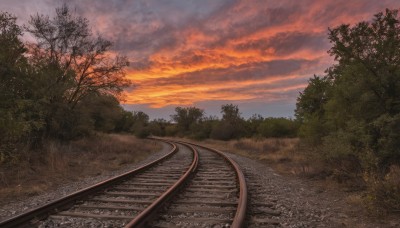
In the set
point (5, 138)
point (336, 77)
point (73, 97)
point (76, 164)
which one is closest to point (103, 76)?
point (73, 97)

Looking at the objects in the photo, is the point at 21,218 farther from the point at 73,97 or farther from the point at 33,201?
the point at 73,97

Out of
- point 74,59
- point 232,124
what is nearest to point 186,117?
point 232,124

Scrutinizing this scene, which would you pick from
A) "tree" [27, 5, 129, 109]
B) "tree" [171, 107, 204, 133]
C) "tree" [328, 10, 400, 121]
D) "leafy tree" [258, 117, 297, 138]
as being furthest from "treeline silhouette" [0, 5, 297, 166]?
"tree" [171, 107, 204, 133]

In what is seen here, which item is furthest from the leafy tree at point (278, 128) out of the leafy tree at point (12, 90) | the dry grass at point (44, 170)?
the leafy tree at point (12, 90)

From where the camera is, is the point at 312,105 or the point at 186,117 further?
the point at 186,117

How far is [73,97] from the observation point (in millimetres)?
24547

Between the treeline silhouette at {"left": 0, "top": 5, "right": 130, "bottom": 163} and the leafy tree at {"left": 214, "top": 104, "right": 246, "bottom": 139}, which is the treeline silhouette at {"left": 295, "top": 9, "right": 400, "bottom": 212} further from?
the leafy tree at {"left": 214, "top": 104, "right": 246, "bottom": 139}

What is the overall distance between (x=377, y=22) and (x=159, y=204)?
10.2 m

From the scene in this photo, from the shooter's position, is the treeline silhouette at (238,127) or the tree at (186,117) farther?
the tree at (186,117)

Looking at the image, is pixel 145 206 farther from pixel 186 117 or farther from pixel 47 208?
pixel 186 117

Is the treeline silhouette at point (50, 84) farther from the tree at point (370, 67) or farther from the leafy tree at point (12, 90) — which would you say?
the tree at point (370, 67)

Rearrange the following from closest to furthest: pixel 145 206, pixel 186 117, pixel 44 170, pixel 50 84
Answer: pixel 145 206, pixel 44 170, pixel 50 84, pixel 186 117

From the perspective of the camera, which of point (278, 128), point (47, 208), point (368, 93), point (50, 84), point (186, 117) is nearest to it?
point (47, 208)

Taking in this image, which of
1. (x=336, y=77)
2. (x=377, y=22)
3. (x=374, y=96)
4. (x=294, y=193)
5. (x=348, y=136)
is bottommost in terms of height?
(x=294, y=193)
